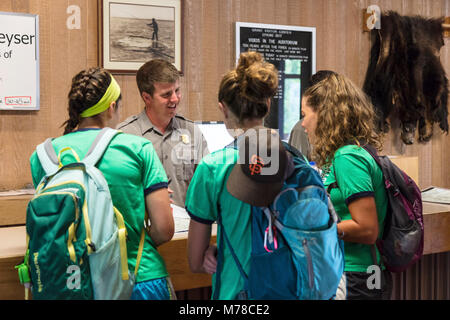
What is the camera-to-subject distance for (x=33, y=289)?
55.4 inches

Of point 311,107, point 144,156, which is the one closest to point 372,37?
point 311,107

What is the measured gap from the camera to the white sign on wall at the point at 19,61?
9.83ft

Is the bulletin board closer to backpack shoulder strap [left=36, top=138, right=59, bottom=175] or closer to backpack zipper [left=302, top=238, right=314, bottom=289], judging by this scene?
backpack shoulder strap [left=36, top=138, right=59, bottom=175]

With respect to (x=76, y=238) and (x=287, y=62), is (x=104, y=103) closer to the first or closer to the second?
(x=76, y=238)

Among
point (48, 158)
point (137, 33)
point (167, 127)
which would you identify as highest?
point (137, 33)

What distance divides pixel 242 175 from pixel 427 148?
3797 millimetres

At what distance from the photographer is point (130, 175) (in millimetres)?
1494

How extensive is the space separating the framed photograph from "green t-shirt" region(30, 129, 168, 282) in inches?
73.5

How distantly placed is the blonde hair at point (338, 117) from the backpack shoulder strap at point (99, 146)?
76 centimetres

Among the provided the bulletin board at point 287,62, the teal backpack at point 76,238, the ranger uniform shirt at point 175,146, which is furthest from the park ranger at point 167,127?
the teal backpack at point 76,238

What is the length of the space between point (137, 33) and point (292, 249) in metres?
2.47

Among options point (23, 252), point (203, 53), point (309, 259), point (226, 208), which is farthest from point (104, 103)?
point (203, 53)

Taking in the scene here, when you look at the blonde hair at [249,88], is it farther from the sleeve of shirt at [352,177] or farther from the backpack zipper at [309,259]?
the sleeve of shirt at [352,177]
